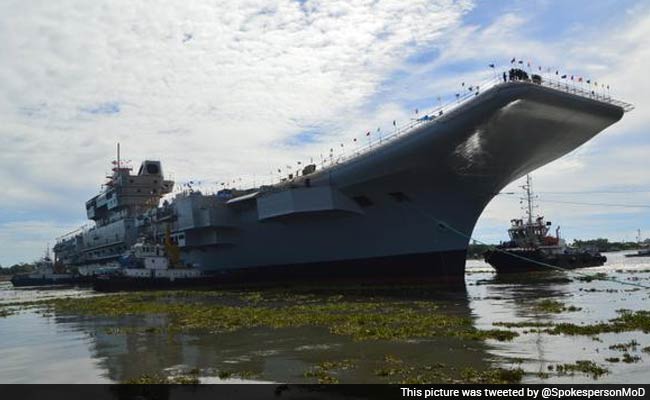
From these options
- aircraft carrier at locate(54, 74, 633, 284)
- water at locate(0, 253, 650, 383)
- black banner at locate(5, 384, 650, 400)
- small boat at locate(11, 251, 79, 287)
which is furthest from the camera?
small boat at locate(11, 251, 79, 287)

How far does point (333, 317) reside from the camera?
67.4ft

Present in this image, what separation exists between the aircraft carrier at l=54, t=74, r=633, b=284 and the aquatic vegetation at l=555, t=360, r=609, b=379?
19.0 m

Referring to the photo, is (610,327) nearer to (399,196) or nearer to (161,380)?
(161,380)

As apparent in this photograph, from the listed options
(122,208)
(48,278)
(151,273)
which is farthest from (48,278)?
(151,273)

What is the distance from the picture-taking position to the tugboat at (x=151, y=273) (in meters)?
46.9

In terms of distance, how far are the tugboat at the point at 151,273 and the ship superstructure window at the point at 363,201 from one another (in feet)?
49.9

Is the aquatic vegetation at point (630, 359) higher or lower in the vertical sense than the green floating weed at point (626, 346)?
higher

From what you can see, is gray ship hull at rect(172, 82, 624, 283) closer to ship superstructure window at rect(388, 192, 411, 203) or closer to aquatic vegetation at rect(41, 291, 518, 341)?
ship superstructure window at rect(388, 192, 411, 203)

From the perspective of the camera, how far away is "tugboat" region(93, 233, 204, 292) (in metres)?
46.9

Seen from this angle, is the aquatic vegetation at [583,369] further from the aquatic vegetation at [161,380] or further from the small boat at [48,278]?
the small boat at [48,278]

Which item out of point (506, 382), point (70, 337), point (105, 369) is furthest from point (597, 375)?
point (70, 337)

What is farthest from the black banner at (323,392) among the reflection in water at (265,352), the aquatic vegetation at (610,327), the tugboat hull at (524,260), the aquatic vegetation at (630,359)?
the tugboat hull at (524,260)

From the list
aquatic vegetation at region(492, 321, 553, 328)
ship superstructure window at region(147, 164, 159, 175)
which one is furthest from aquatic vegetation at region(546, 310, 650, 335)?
ship superstructure window at region(147, 164, 159, 175)

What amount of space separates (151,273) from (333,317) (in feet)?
105
